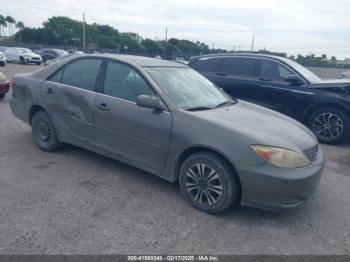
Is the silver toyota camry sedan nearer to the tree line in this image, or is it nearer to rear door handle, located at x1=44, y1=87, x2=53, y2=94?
rear door handle, located at x1=44, y1=87, x2=53, y2=94

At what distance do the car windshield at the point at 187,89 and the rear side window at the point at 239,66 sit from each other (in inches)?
105

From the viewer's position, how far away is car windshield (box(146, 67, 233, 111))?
365cm

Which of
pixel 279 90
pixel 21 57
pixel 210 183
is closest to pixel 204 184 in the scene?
pixel 210 183

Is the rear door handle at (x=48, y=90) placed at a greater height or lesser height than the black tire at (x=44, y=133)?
greater

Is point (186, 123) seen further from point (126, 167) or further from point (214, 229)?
point (126, 167)

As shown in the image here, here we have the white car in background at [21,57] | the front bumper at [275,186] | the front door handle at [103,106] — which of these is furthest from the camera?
the white car in background at [21,57]

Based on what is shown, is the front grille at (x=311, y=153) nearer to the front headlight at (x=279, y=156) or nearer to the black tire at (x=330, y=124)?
the front headlight at (x=279, y=156)

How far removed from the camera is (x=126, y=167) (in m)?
4.35

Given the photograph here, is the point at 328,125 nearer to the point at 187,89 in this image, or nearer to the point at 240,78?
the point at 240,78

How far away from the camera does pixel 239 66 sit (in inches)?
276

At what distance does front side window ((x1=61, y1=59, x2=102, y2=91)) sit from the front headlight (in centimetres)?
231

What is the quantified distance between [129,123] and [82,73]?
1.19 metres

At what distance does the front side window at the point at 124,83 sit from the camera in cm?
373

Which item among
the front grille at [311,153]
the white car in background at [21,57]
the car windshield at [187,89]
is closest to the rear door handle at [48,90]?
the car windshield at [187,89]
